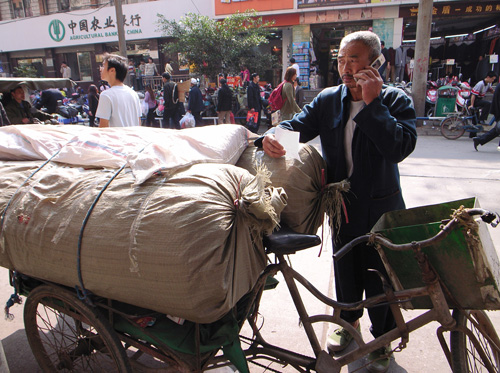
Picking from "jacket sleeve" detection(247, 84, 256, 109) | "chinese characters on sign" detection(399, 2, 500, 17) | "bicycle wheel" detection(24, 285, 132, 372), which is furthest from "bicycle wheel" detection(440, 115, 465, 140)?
"bicycle wheel" detection(24, 285, 132, 372)

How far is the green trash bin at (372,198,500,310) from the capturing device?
1339 mm

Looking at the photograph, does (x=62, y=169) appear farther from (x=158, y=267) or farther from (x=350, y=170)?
(x=350, y=170)

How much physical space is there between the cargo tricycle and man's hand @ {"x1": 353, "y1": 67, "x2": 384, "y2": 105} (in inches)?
21.4

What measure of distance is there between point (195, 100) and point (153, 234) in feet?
28.7

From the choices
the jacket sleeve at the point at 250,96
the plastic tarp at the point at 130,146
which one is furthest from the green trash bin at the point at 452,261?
the jacket sleeve at the point at 250,96

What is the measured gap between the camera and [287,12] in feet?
47.7

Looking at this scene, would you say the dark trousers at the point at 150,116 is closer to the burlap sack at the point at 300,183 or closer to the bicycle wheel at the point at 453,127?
the bicycle wheel at the point at 453,127

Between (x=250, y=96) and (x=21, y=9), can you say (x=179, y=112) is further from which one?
(x=21, y=9)

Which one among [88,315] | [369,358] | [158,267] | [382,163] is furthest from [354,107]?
[88,315]

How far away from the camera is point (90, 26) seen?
1833 centimetres

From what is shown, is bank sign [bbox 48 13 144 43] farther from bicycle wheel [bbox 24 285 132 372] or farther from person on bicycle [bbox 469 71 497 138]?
bicycle wheel [bbox 24 285 132 372]

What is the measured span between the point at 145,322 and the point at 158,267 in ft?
1.38

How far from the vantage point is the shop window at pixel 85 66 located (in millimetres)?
19438

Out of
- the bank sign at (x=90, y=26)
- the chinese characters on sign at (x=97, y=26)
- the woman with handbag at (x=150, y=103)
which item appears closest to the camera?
the woman with handbag at (x=150, y=103)
